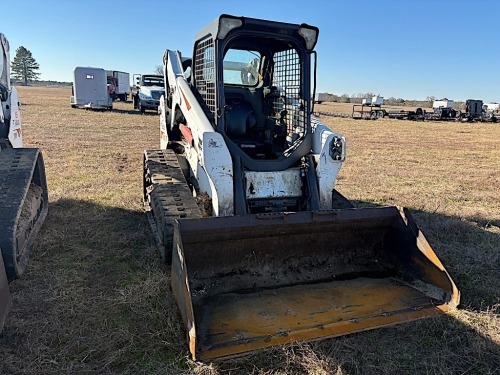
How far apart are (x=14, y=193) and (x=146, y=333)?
2.07 m

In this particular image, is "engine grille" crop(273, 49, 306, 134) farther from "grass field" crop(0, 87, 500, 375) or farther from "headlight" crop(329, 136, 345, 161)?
"grass field" crop(0, 87, 500, 375)

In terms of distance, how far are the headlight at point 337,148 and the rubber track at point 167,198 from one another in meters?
1.59

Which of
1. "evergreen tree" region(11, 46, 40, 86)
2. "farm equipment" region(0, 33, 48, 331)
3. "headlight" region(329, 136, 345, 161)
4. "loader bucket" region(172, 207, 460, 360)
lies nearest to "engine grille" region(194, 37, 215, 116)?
"headlight" region(329, 136, 345, 161)

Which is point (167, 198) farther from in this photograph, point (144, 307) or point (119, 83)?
point (119, 83)

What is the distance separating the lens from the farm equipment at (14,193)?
3.78 metres

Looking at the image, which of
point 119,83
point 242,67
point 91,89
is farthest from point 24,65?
point 242,67

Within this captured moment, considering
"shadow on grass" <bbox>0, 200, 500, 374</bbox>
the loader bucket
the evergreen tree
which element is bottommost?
"shadow on grass" <bbox>0, 200, 500, 374</bbox>

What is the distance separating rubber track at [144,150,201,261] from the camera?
424cm

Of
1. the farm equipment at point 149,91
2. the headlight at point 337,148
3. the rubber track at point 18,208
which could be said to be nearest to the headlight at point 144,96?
the farm equipment at point 149,91

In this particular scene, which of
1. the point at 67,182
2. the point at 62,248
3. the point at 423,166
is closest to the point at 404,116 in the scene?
the point at 423,166

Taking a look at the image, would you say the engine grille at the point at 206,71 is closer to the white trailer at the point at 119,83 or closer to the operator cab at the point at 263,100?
the operator cab at the point at 263,100

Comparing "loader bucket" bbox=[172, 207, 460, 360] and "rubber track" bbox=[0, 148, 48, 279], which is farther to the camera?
"rubber track" bbox=[0, 148, 48, 279]

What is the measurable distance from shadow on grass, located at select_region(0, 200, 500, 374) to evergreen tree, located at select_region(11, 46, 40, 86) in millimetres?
101905

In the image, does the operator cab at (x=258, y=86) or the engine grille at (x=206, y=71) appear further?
the engine grille at (x=206, y=71)
